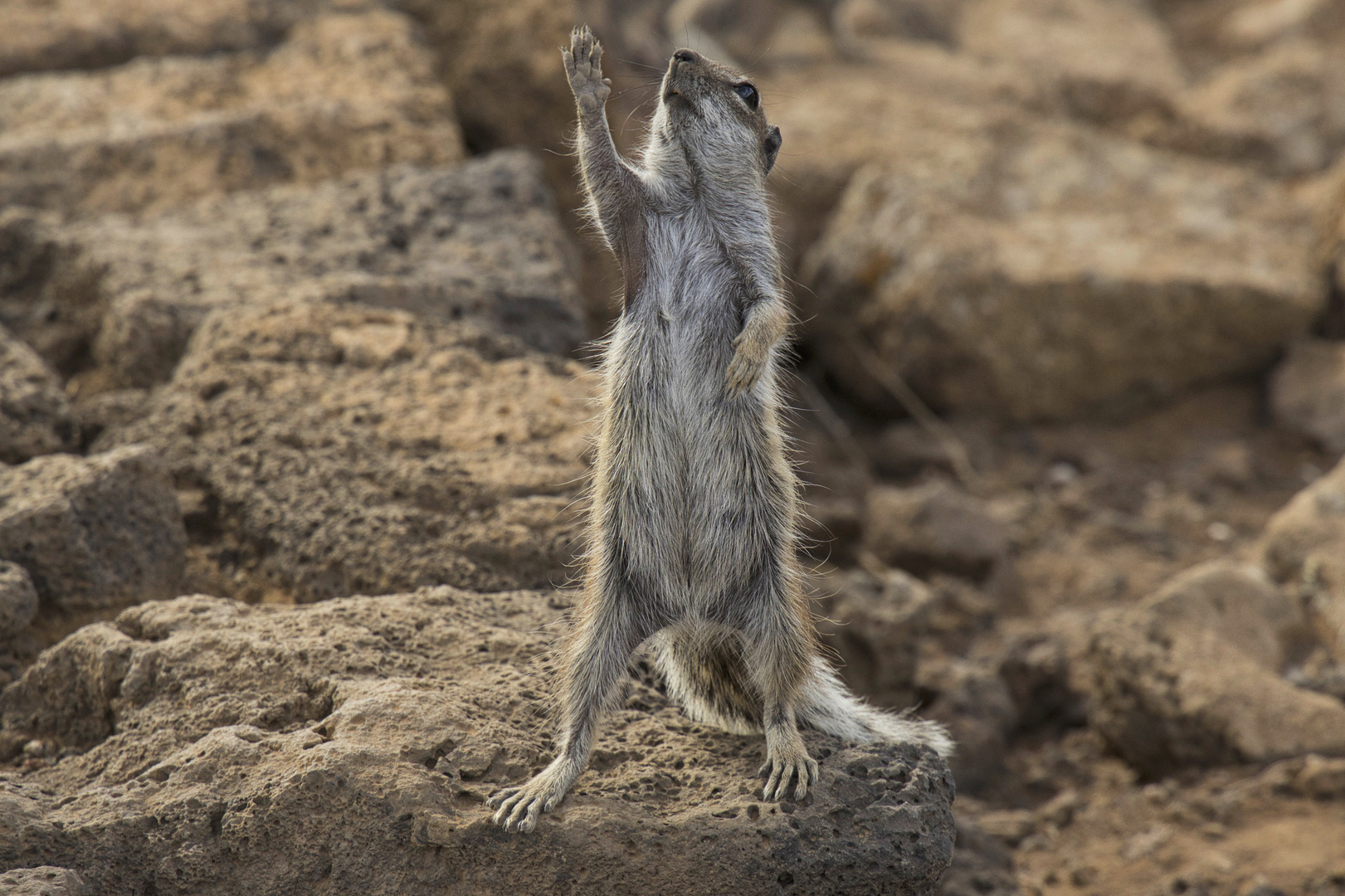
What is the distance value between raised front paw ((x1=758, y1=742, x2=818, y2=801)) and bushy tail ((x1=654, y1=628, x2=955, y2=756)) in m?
0.28

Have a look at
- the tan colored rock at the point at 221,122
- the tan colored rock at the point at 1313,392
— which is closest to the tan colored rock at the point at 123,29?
the tan colored rock at the point at 221,122

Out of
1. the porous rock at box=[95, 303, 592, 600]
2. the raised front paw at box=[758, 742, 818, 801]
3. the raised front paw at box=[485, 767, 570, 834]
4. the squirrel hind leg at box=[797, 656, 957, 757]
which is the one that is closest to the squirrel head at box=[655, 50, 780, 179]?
the porous rock at box=[95, 303, 592, 600]

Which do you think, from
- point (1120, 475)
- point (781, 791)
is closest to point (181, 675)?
point (781, 791)

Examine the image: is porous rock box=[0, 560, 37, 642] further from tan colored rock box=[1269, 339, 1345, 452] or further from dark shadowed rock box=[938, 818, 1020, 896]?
tan colored rock box=[1269, 339, 1345, 452]

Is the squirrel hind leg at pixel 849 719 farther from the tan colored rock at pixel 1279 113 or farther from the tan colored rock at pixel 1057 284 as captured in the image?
the tan colored rock at pixel 1279 113

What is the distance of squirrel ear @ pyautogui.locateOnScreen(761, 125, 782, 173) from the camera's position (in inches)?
173

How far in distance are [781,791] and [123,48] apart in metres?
7.92

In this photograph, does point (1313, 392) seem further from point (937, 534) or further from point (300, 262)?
point (300, 262)

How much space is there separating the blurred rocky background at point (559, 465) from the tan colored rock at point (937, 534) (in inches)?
1.1

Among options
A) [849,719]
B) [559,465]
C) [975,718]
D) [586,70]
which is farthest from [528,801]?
[975,718]

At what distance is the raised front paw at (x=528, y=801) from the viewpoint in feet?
11.1

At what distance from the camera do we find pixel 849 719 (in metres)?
4.05

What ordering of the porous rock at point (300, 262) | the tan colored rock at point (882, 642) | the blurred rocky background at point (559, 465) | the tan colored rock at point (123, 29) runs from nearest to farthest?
the blurred rocky background at point (559, 465), the porous rock at point (300, 262), the tan colored rock at point (882, 642), the tan colored rock at point (123, 29)

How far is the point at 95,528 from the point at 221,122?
4079 millimetres
